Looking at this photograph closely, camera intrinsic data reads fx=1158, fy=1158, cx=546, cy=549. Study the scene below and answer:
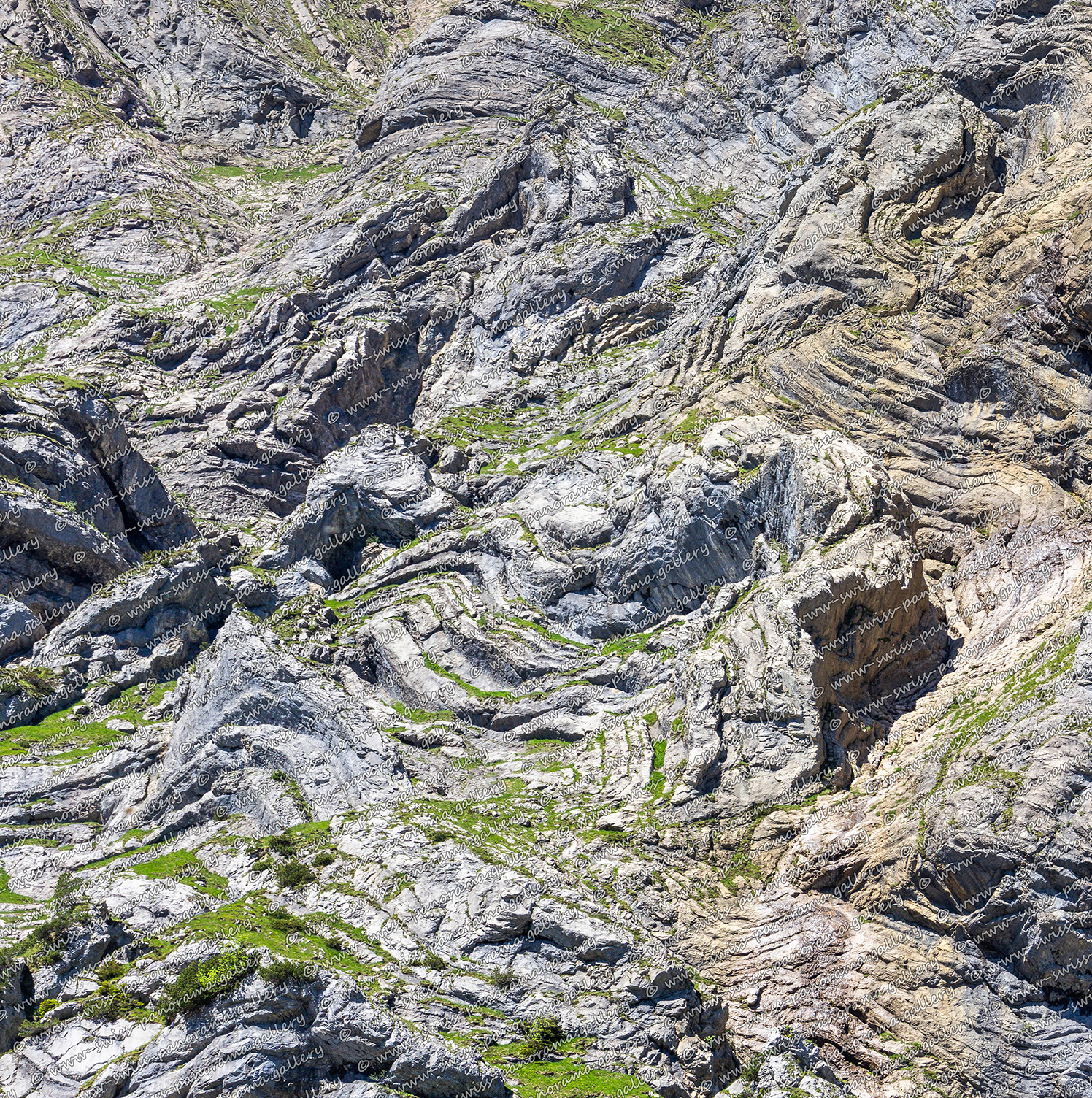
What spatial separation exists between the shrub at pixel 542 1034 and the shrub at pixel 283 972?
635cm

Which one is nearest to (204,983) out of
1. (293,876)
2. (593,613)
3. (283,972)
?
(283,972)

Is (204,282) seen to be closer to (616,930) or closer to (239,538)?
(239,538)

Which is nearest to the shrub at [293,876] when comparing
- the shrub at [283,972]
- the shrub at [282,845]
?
the shrub at [282,845]

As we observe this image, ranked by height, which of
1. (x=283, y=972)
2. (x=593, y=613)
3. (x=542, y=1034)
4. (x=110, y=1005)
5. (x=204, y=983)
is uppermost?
(x=593, y=613)

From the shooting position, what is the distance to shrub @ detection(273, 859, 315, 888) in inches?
1475

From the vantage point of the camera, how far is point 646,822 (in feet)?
128

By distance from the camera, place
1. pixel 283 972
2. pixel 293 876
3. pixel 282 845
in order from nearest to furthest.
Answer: pixel 283 972 < pixel 293 876 < pixel 282 845

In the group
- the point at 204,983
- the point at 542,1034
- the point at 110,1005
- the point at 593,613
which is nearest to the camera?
the point at 204,983

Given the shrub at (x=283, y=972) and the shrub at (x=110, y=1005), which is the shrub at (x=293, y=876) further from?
the shrub at (x=283, y=972)

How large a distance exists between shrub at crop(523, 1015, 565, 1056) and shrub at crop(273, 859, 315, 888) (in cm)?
978

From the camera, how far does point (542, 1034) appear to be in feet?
101

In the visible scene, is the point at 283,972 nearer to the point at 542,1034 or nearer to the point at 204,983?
the point at 204,983

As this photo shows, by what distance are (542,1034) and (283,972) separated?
737 centimetres

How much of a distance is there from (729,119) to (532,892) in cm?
7713
